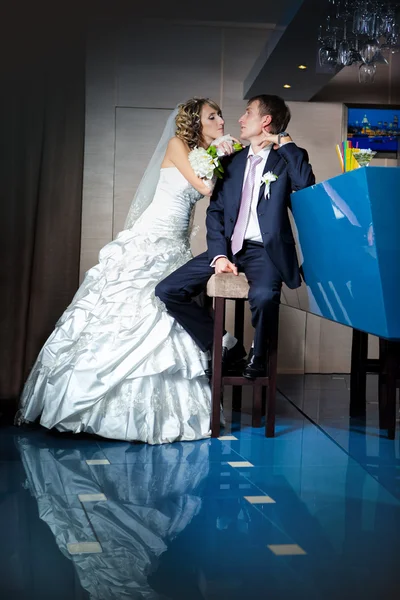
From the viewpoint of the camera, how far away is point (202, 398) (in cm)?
376

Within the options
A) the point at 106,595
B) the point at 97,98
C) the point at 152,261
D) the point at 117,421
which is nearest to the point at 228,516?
the point at 106,595

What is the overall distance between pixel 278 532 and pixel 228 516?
21 centimetres

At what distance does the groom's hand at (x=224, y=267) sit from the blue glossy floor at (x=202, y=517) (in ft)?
2.83

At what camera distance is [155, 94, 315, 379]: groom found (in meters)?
3.68

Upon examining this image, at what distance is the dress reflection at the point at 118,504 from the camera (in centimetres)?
185

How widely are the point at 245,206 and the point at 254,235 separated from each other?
0.17 m

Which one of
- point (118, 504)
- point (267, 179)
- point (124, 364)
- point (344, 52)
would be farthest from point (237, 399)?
point (344, 52)

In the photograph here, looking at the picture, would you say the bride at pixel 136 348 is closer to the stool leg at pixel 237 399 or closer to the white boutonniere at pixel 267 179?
the white boutonniere at pixel 267 179

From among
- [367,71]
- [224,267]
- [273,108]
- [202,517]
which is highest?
[367,71]

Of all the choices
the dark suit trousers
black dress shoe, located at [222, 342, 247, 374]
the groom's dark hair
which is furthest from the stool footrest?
the groom's dark hair

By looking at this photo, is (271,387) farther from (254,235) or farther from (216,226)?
(216,226)

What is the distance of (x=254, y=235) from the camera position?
12.7 feet

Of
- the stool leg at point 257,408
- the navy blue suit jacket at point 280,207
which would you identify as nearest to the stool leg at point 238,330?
the stool leg at point 257,408

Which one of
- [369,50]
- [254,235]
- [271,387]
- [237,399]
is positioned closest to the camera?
[271,387]
